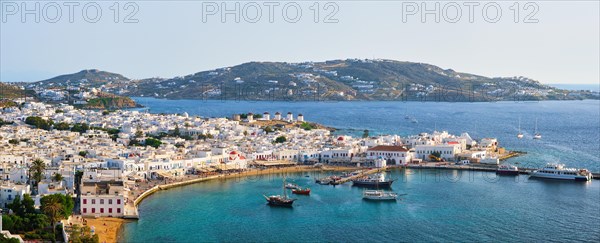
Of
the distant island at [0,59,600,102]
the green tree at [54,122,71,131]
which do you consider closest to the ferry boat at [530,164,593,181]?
the green tree at [54,122,71,131]

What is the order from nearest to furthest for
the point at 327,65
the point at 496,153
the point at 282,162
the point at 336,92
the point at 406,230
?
1. the point at 406,230
2. the point at 282,162
3. the point at 496,153
4. the point at 336,92
5. the point at 327,65

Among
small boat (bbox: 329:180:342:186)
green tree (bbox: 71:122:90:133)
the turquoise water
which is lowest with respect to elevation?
the turquoise water

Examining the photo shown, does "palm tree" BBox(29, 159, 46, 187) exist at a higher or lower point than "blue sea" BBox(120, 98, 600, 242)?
higher

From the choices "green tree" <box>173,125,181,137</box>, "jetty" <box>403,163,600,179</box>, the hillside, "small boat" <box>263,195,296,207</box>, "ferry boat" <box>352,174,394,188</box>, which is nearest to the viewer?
"small boat" <box>263,195,296,207</box>

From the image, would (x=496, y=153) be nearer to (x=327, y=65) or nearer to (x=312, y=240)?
(x=312, y=240)

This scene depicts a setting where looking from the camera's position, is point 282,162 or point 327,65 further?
point 327,65

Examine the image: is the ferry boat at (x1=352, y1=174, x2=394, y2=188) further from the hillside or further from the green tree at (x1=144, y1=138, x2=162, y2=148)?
the hillside

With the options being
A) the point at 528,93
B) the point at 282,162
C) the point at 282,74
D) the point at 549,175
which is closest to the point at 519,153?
the point at 549,175

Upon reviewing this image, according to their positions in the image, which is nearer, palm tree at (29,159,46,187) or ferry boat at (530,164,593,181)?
palm tree at (29,159,46,187)
